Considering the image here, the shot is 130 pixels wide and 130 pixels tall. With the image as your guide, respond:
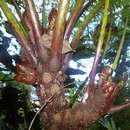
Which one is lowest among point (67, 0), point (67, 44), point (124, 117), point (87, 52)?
point (124, 117)

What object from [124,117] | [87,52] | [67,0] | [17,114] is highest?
[67,0]

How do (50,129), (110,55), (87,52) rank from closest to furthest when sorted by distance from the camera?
(50,129) < (87,52) < (110,55)

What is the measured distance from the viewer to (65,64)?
1.12 m

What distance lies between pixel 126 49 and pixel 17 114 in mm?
857

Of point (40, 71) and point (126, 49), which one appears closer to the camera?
point (40, 71)

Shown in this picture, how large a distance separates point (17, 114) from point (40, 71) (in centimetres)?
110

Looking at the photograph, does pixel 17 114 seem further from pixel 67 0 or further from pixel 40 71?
pixel 67 0

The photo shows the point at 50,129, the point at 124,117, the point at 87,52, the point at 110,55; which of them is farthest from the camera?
the point at 124,117

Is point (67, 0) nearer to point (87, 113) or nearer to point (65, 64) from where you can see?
point (65, 64)

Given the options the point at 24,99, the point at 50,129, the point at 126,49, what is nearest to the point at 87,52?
the point at 126,49

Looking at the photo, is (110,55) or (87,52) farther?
(110,55)

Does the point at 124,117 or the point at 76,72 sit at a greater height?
the point at 76,72

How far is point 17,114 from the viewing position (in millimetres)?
2121

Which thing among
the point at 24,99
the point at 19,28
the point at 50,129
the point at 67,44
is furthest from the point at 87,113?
the point at 24,99
